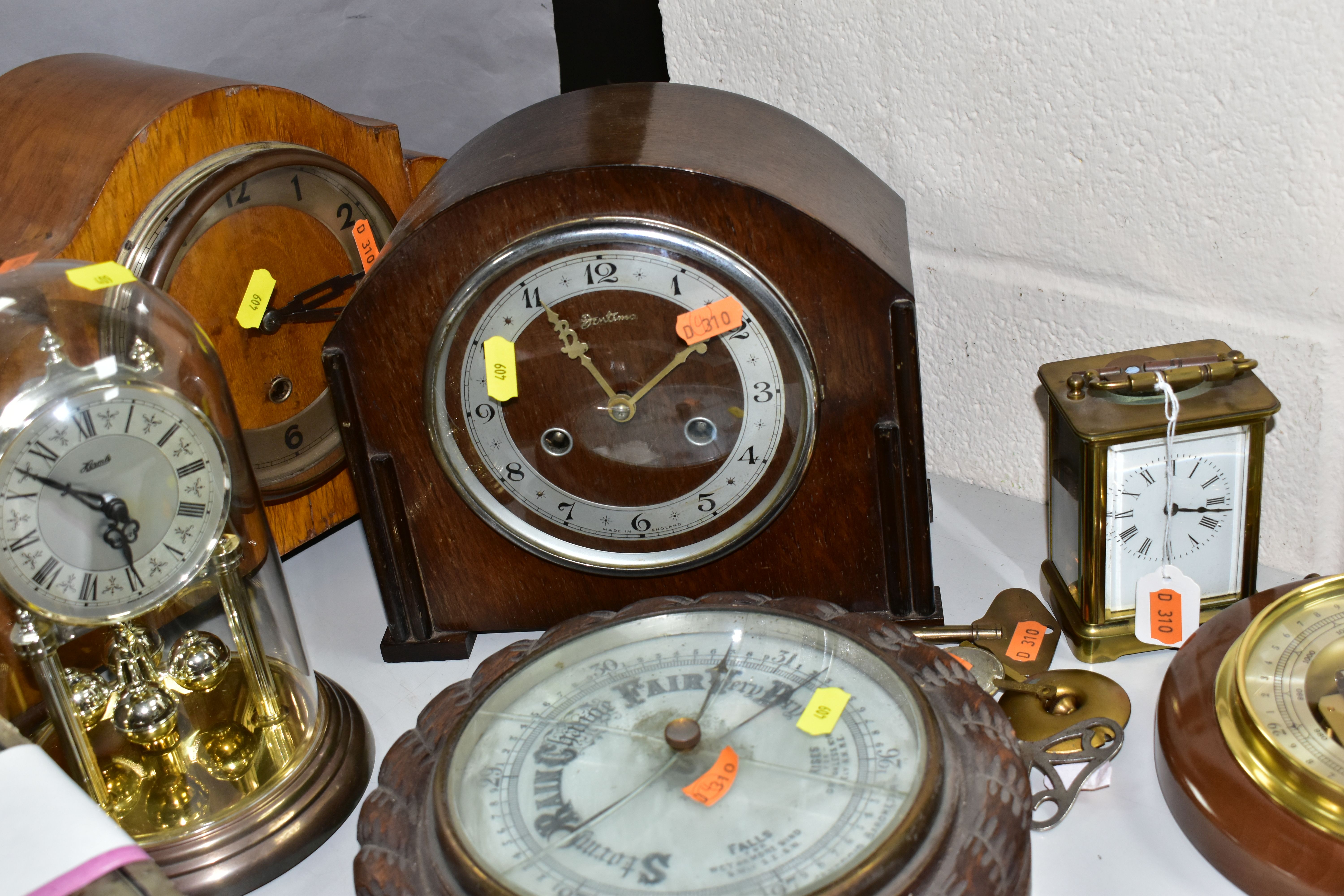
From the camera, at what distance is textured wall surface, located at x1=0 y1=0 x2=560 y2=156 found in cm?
173

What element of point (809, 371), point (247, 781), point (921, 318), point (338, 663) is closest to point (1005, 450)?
point (921, 318)

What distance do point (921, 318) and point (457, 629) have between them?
2.53 feet

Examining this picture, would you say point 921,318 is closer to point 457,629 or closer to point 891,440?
point 891,440

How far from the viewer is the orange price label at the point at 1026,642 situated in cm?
138

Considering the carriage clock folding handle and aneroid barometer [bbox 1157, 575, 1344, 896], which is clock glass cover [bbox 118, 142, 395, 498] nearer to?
the carriage clock folding handle

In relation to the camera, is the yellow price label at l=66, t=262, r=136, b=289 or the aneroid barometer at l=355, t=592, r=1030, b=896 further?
the yellow price label at l=66, t=262, r=136, b=289

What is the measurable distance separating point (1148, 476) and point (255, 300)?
3.51ft

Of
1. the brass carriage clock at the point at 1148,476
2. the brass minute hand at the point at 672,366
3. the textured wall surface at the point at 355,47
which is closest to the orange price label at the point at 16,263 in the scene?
the textured wall surface at the point at 355,47

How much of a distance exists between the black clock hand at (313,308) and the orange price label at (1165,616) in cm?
102

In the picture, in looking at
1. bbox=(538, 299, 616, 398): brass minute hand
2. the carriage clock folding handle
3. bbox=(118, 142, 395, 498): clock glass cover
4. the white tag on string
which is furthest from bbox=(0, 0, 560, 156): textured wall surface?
the white tag on string

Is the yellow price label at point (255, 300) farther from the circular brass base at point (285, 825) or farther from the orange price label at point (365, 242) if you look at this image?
the circular brass base at point (285, 825)

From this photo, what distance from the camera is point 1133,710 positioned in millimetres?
1319

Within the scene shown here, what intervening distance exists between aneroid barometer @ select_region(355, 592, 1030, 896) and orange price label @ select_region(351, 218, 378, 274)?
0.71m

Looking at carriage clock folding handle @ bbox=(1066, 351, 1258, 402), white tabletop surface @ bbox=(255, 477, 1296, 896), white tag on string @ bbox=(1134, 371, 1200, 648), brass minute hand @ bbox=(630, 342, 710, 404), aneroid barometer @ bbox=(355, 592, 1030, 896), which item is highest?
brass minute hand @ bbox=(630, 342, 710, 404)
